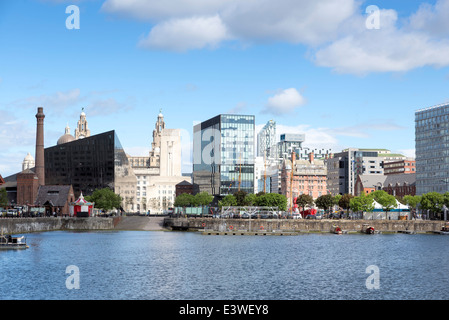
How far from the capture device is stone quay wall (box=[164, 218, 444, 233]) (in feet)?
551

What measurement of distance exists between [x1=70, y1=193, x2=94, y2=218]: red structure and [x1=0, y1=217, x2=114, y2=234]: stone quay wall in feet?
25.4

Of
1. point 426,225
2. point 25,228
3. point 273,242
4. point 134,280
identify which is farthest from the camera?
point 426,225

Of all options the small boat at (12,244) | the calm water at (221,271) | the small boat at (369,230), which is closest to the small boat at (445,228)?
the small boat at (369,230)

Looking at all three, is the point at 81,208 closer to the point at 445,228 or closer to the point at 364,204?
the point at 364,204

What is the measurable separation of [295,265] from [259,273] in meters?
10.2

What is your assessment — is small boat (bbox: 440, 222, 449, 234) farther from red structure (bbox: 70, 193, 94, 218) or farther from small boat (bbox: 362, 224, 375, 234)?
red structure (bbox: 70, 193, 94, 218)

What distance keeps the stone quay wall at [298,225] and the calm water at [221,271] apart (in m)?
50.9

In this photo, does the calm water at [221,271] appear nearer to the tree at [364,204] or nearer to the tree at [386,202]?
the tree at [364,204]

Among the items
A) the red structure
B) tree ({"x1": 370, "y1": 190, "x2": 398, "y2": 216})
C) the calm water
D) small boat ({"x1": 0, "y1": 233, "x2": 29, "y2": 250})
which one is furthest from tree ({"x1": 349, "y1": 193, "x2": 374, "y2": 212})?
small boat ({"x1": 0, "y1": 233, "x2": 29, "y2": 250})

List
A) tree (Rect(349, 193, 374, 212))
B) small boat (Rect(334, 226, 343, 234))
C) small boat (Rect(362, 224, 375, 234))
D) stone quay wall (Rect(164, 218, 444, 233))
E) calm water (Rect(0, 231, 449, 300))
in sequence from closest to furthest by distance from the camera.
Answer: calm water (Rect(0, 231, 449, 300)) < small boat (Rect(334, 226, 343, 234)) < stone quay wall (Rect(164, 218, 444, 233)) < small boat (Rect(362, 224, 375, 234)) < tree (Rect(349, 193, 374, 212))

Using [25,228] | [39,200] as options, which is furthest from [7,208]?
[25,228]

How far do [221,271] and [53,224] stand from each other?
97.4 meters

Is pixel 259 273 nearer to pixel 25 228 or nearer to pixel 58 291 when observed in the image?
pixel 58 291
